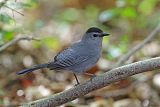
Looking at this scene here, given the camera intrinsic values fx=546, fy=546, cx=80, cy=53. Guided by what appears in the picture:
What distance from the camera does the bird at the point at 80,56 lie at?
14.5 ft

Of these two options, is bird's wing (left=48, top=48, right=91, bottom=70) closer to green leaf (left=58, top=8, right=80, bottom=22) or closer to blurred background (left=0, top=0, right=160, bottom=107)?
blurred background (left=0, top=0, right=160, bottom=107)

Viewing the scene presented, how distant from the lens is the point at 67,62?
448 centimetres

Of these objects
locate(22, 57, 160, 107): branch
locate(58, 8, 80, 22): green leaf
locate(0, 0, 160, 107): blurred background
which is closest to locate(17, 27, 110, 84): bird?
locate(22, 57, 160, 107): branch

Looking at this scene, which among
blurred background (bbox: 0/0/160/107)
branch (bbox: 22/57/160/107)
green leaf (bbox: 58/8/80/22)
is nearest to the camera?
branch (bbox: 22/57/160/107)

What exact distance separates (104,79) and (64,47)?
11.3 ft

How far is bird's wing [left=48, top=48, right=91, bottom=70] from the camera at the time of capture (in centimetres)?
442

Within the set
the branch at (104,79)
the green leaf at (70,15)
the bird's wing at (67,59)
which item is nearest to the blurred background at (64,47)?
the green leaf at (70,15)

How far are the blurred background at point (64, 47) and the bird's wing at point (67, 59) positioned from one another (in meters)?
0.48

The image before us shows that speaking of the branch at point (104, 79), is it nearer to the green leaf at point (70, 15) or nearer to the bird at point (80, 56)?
Answer: the bird at point (80, 56)

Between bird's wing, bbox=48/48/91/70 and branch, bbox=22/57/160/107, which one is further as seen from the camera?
bird's wing, bbox=48/48/91/70

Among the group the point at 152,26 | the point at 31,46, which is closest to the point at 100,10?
the point at 152,26

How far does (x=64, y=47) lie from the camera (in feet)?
24.5

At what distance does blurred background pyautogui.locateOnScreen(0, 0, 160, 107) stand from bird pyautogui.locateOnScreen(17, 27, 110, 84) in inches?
19.0

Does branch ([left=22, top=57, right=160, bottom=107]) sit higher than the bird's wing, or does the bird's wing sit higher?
the bird's wing
